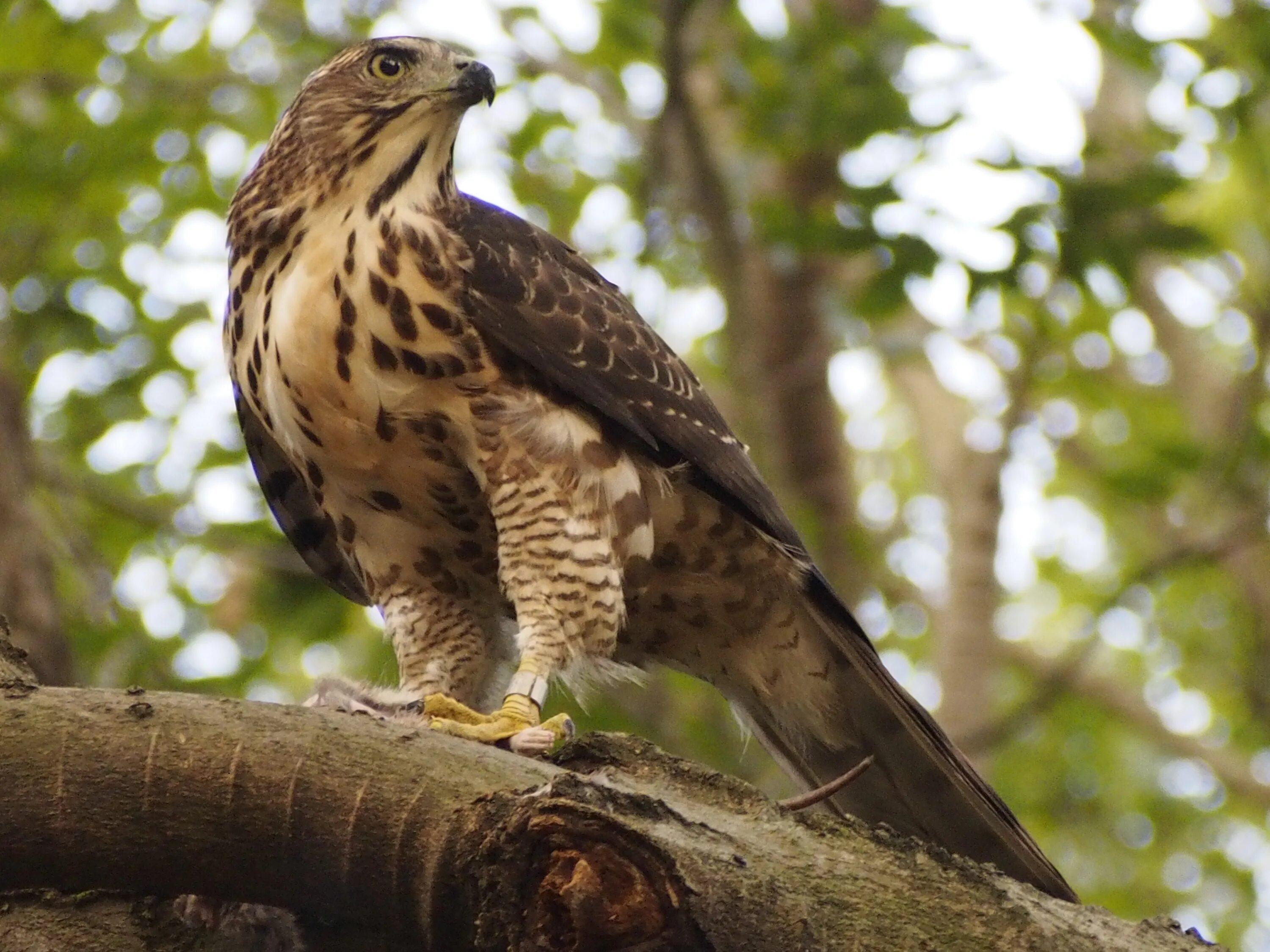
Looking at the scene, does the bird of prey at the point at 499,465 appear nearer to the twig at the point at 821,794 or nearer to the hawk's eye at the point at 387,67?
the hawk's eye at the point at 387,67

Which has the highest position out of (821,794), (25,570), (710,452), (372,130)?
(372,130)

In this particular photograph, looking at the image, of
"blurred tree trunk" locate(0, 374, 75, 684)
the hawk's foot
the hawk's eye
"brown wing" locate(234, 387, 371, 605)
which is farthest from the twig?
"blurred tree trunk" locate(0, 374, 75, 684)

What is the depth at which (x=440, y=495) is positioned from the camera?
12.3ft

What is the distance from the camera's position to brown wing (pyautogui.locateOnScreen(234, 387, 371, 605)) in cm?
414

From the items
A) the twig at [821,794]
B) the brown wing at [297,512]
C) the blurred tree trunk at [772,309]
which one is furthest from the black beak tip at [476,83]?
the twig at [821,794]

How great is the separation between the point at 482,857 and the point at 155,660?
11.4ft

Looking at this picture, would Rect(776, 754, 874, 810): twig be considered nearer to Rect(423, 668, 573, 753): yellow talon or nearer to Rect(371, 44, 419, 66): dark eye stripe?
Rect(423, 668, 573, 753): yellow talon

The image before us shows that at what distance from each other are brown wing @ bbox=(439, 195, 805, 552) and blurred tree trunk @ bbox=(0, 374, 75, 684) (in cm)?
164

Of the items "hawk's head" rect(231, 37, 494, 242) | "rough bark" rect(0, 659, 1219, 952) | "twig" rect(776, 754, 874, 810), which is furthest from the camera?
"hawk's head" rect(231, 37, 494, 242)

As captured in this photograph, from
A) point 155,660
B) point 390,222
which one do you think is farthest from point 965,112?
point 155,660

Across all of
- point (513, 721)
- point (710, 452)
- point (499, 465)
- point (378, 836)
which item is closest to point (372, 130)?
point (499, 465)

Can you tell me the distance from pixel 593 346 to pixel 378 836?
193 cm

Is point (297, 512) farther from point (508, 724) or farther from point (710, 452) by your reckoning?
point (508, 724)

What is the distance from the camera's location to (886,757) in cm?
391
